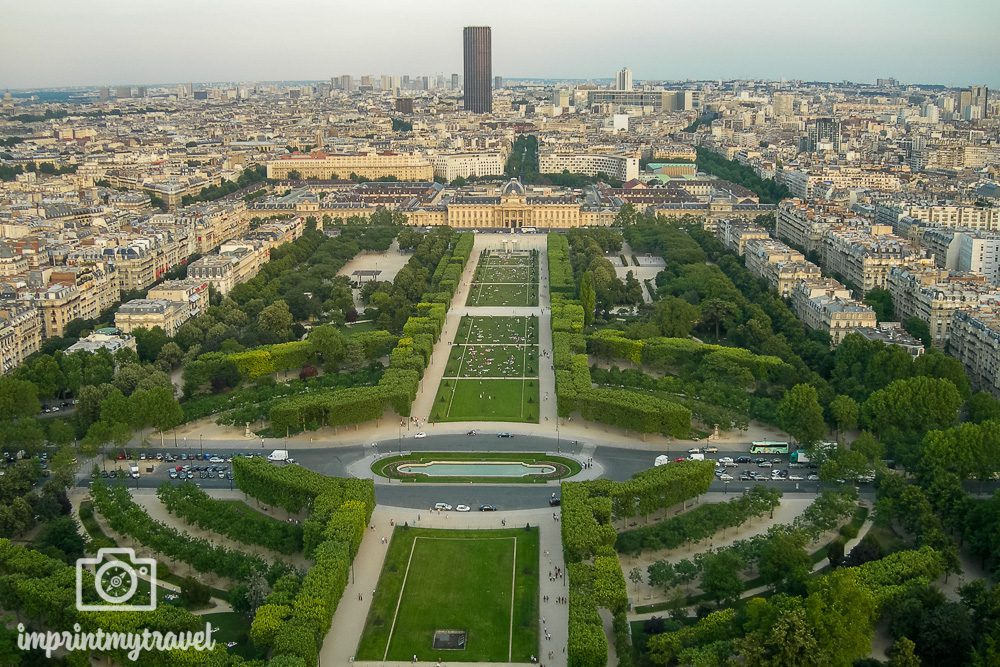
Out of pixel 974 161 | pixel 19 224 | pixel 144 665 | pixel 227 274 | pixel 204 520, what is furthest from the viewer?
pixel 974 161

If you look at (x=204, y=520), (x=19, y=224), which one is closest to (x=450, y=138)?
(x=19, y=224)

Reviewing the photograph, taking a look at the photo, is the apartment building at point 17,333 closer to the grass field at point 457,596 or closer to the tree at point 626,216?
the grass field at point 457,596

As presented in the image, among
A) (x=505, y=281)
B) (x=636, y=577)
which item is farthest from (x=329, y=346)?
(x=636, y=577)

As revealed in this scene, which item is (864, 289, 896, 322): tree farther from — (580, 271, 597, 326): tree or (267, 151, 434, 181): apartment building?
(267, 151, 434, 181): apartment building

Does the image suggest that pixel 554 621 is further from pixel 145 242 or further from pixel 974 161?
pixel 974 161

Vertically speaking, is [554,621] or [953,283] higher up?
[953,283]

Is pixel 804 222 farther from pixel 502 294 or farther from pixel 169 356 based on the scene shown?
pixel 169 356

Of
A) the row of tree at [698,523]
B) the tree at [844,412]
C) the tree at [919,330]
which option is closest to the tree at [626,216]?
the tree at [919,330]
